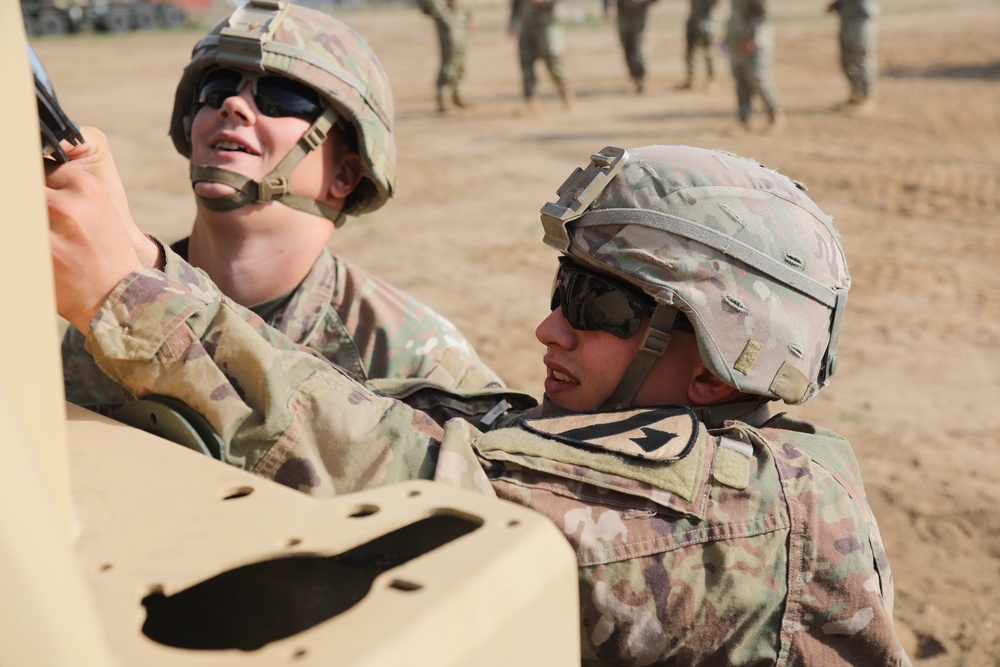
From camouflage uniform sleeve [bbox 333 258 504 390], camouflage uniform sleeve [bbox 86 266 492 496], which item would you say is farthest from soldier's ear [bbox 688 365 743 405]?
camouflage uniform sleeve [bbox 333 258 504 390]

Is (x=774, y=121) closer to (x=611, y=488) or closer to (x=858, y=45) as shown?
(x=858, y=45)

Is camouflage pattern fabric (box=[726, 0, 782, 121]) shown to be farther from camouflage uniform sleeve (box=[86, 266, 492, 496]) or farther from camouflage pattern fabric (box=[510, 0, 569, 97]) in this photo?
camouflage uniform sleeve (box=[86, 266, 492, 496])

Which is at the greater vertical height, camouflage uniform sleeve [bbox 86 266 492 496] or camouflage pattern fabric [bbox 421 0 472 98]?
camouflage uniform sleeve [bbox 86 266 492 496]

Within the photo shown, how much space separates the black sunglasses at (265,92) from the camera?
330cm

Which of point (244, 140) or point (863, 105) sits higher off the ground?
point (244, 140)

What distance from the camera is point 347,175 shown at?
3.63m

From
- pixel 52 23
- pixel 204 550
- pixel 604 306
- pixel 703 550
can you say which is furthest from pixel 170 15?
pixel 204 550

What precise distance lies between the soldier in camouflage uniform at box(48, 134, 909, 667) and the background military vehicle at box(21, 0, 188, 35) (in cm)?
2654

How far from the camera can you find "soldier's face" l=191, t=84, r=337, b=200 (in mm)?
3238

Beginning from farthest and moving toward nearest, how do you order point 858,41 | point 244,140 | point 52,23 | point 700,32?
point 52,23, point 700,32, point 858,41, point 244,140

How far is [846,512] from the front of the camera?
202 centimetres

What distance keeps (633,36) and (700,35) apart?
1.09m

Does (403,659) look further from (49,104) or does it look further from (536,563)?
(49,104)

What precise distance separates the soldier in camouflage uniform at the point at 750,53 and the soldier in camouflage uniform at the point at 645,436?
10.6 meters
